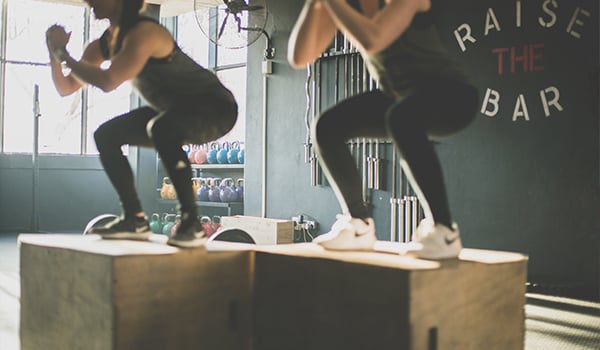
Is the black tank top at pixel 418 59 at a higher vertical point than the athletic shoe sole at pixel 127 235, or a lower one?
higher

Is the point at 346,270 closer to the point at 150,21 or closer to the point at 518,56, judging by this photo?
the point at 150,21

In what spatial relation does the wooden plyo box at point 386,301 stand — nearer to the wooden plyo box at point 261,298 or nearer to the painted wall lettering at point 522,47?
the wooden plyo box at point 261,298

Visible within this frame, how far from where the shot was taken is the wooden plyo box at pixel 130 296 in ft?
6.60

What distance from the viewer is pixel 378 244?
8.04 feet

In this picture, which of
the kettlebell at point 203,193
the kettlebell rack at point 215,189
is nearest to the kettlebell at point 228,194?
the kettlebell rack at point 215,189

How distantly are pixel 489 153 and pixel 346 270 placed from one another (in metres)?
3.32

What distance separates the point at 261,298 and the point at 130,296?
480 mm

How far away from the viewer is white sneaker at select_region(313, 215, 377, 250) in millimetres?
2262

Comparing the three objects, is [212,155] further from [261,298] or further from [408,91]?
[408,91]

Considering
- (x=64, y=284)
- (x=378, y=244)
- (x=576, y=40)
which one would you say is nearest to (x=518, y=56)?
(x=576, y=40)

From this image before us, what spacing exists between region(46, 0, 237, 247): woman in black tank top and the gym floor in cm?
95

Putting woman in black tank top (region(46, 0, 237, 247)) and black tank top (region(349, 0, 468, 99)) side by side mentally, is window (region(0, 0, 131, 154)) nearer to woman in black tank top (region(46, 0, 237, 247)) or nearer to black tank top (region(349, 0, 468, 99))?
woman in black tank top (region(46, 0, 237, 247))

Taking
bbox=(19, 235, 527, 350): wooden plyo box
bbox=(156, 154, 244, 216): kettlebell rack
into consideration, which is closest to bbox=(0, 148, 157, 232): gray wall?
bbox=(156, 154, 244, 216): kettlebell rack

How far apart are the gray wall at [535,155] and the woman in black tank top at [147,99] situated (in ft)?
9.86
